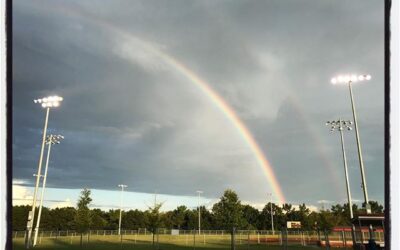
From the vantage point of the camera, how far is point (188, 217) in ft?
378

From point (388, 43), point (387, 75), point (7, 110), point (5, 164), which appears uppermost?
point (388, 43)

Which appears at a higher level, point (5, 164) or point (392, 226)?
point (5, 164)

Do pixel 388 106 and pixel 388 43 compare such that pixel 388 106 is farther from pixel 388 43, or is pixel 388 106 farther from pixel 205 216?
pixel 205 216

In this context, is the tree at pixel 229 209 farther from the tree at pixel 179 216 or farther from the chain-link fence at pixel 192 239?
the tree at pixel 179 216

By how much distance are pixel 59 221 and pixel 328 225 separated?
217ft

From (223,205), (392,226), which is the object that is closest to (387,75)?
(392,226)

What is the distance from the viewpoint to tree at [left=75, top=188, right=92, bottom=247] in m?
52.6

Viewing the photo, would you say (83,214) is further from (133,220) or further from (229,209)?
(133,220)

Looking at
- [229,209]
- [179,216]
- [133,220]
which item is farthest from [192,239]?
[133,220]

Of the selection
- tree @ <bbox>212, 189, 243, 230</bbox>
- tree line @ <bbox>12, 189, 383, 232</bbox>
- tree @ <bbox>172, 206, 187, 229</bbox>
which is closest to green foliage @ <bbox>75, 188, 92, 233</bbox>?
tree line @ <bbox>12, 189, 383, 232</bbox>

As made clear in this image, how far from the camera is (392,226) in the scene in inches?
78.0

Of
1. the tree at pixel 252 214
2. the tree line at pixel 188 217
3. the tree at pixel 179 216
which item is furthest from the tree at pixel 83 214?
the tree at pixel 252 214

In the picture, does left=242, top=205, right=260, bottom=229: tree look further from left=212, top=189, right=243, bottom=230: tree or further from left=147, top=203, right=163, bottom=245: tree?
left=147, top=203, right=163, bottom=245: tree

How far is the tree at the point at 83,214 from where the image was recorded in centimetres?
5262
